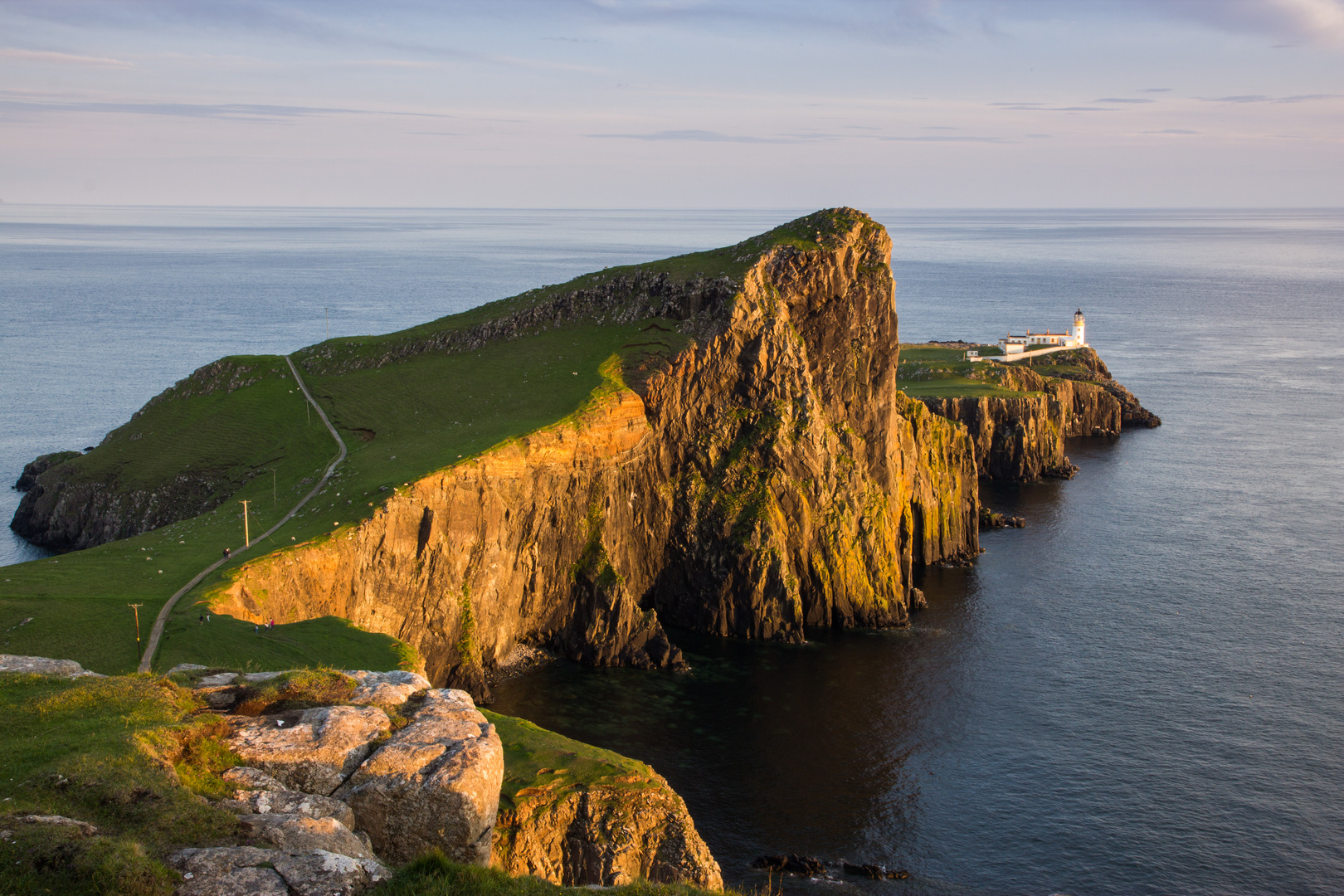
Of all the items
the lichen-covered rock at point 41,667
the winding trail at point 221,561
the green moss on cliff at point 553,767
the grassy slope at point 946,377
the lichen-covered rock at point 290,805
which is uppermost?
the grassy slope at point 946,377

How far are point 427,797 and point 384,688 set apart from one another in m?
5.95

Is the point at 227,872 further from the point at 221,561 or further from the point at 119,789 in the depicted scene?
the point at 221,561

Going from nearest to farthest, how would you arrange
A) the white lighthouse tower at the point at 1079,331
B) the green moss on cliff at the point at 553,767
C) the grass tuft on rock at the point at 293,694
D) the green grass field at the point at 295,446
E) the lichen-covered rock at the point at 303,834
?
the lichen-covered rock at the point at 303,834 < the grass tuft on rock at the point at 293,694 < the green moss on cliff at the point at 553,767 < the green grass field at the point at 295,446 < the white lighthouse tower at the point at 1079,331

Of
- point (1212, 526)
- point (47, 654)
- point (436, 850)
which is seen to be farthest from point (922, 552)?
point (436, 850)

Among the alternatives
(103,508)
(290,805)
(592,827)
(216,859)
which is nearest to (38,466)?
(103,508)

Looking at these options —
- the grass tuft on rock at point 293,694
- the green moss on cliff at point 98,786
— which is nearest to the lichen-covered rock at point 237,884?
the green moss on cliff at point 98,786

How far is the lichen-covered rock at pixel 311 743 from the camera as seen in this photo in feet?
82.7

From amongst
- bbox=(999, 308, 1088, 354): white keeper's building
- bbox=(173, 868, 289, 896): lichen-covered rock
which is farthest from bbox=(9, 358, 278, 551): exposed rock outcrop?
bbox=(999, 308, 1088, 354): white keeper's building

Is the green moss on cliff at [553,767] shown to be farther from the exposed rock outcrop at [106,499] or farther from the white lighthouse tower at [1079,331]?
the white lighthouse tower at [1079,331]

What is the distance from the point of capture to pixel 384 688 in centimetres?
3002

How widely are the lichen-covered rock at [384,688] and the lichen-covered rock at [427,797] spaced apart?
3122 millimetres

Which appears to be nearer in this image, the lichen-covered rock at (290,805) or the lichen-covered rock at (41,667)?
the lichen-covered rock at (290,805)

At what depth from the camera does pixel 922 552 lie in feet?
324

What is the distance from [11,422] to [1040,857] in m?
144
